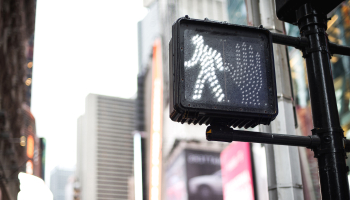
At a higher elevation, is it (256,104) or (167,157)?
(167,157)

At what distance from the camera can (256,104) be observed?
273 centimetres

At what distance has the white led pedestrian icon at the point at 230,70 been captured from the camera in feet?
8.66

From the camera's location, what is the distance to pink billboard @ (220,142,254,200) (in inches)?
370

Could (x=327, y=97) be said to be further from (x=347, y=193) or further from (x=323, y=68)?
(x=347, y=193)

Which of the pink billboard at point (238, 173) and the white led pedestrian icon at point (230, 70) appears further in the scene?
the pink billboard at point (238, 173)

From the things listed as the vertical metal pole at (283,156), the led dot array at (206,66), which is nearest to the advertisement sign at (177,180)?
the vertical metal pole at (283,156)

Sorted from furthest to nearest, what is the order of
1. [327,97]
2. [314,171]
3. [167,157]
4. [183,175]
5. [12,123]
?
[167,157], [183,175], [12,123], [314,171], [327,97]

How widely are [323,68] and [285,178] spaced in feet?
7.77

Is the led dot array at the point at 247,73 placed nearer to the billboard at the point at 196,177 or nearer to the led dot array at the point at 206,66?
the led dot array at the point at 206,66

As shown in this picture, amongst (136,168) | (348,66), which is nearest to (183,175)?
(348,66)

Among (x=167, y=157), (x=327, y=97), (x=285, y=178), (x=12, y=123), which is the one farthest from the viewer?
(x=167, y=157)

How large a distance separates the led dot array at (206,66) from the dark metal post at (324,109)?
90cm

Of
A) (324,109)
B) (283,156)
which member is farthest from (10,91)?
(324,109)

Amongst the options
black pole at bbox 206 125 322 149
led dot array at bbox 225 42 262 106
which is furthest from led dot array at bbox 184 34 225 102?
black pole at bbox 206 125 322 149
